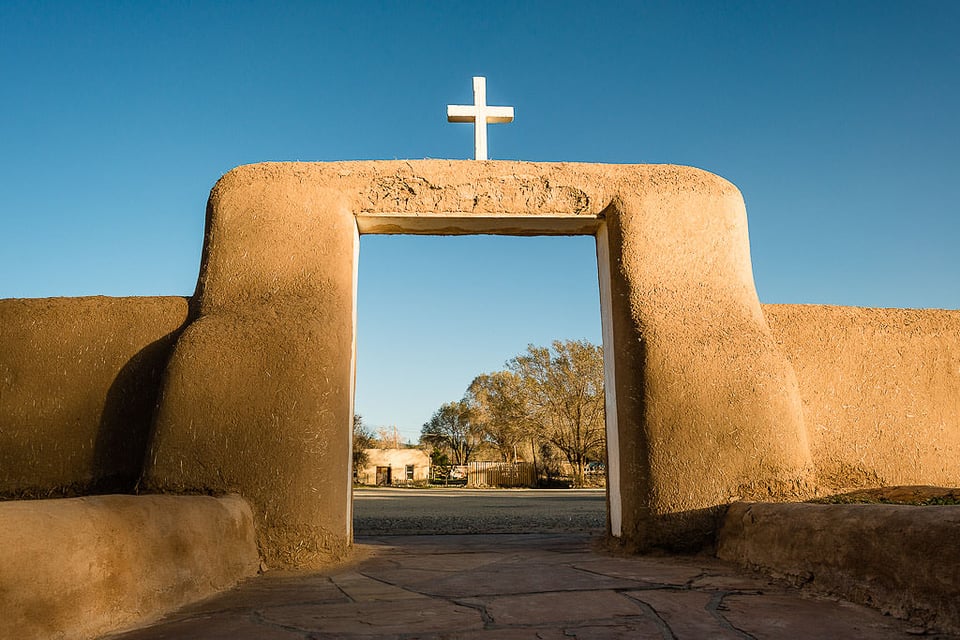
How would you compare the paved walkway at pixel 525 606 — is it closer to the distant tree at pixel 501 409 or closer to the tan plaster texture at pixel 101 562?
the tan plaster texture at pixel 101 562

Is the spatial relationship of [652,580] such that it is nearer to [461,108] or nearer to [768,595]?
[768,595]

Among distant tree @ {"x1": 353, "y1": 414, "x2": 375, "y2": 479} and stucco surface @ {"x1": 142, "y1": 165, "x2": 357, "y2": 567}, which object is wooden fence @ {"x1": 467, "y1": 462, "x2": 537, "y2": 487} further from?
stucco surface @ {"x1": 142, "y1": 165, "x2": 357, "y2": 567}

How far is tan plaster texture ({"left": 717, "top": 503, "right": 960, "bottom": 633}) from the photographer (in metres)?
2.30

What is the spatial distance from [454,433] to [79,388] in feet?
129

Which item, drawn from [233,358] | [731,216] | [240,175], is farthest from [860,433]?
[240,175]

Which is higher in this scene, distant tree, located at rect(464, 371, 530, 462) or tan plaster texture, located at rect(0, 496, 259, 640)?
distant tree, located at rect(464, 371, 530, 462)

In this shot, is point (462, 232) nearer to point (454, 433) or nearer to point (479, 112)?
point (479, 112)

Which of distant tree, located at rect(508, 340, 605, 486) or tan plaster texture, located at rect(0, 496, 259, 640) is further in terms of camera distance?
distant tree, located at rect(508, 340, 605, 486)

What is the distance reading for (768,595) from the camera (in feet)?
9.90

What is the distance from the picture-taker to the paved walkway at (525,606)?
2.38m

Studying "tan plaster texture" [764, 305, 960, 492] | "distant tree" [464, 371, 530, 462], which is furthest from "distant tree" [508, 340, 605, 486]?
"tan plaster texture" [764, 305, 960, 492]

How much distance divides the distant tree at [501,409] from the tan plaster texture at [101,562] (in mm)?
25373

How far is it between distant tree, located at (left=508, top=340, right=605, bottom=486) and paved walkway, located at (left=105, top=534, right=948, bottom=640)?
23.7 metres

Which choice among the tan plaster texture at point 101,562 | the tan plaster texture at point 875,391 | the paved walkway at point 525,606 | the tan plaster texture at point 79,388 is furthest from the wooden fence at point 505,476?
the tan plaster texture at point 101,562
